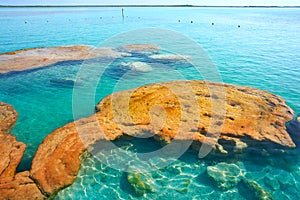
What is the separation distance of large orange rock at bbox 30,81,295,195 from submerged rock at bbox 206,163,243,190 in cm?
76

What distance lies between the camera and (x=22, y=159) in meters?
9.61

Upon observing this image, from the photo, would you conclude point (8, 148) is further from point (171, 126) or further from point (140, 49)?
point (140, 49)

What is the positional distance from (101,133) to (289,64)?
21991mm

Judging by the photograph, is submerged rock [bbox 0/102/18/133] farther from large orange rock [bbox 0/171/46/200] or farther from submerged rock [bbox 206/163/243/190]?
submerged rock [bbox 206/163/243/190]

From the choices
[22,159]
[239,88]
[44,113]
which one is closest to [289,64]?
[239,88]

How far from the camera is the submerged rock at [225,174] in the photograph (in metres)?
8.51

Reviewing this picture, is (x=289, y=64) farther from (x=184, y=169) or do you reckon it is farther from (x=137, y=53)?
(x=184, y=169)

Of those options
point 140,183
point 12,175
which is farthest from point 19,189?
point 140,183

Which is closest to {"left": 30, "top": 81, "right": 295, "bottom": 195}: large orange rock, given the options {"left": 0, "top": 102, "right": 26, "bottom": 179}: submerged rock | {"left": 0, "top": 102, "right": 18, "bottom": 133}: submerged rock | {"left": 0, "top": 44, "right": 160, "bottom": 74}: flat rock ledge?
{"left": 0, "top": 102, "right": 26, "bottom": 179}: submerged rock

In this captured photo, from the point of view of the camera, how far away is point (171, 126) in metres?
10.6

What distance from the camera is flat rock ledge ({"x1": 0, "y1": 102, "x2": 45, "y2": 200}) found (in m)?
7.70

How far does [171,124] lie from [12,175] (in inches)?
275

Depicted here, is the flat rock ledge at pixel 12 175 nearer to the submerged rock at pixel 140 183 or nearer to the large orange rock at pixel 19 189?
the large orange rock at pixel 19 189

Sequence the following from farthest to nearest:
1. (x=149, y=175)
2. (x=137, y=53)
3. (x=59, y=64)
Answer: (x=137, y=53)
(x=59, y=64)
(x=149, y=175)
